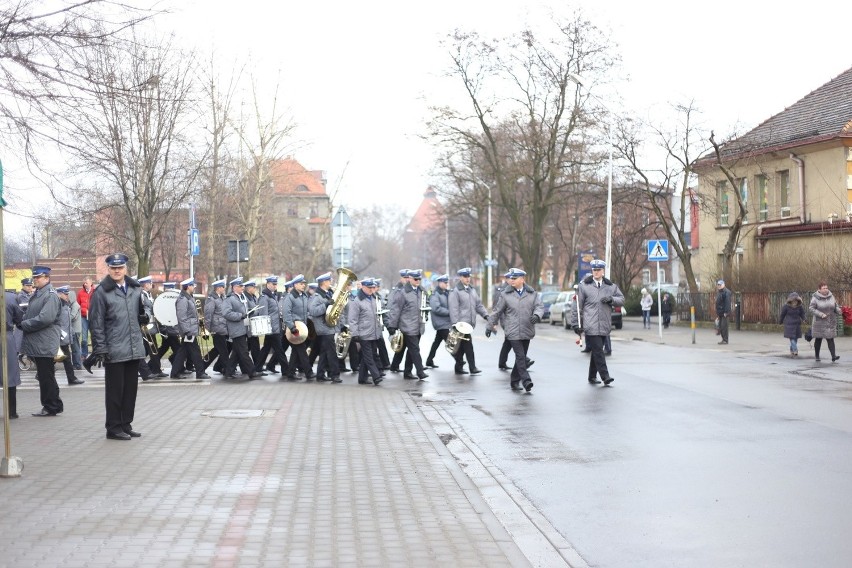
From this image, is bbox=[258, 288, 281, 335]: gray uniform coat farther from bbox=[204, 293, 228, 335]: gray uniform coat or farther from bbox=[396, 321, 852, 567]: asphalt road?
bbox=[396, 321, 852, 567]: asphalt road

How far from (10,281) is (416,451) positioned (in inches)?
1238

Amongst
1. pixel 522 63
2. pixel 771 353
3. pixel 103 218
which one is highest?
pixel 522 63

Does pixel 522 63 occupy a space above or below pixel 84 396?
above

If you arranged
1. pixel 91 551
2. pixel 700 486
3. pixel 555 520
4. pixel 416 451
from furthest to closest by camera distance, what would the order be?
pixel 416 451, pixel 700 486, pixel 555 520, pixel 91 551

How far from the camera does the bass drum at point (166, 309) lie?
19.5m

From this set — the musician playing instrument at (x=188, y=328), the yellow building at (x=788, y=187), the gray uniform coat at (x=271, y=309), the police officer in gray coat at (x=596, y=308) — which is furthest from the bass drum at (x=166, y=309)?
the yellow building at (x=788, y=187)

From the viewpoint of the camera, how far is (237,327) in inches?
757

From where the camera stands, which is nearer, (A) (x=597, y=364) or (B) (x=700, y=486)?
(B) (x=700, y=486)

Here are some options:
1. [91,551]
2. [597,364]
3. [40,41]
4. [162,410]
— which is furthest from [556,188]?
[91,551]

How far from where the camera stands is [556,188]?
179ft

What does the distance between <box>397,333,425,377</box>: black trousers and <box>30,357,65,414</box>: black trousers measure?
6.97 m

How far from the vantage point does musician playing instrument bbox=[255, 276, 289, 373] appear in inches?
797

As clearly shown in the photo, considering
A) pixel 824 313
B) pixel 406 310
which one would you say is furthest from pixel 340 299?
pixel 824 313

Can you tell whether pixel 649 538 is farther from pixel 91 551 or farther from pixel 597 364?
pixel 597 364
